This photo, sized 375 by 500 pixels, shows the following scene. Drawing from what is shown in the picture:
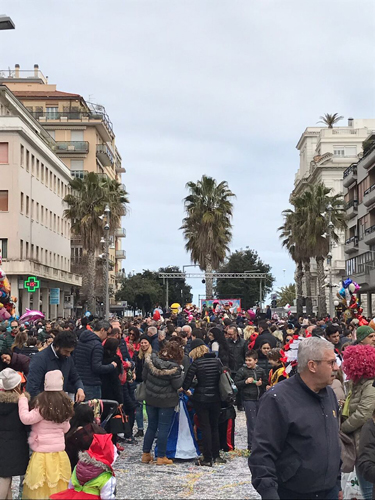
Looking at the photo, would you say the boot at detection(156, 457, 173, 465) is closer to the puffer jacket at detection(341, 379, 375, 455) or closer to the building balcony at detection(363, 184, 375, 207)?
the puffer jacket at detection(341, 379, 375, 455)

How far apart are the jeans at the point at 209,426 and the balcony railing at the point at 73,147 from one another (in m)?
70.1

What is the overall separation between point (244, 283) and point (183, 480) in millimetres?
99161

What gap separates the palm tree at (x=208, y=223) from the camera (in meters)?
55.3

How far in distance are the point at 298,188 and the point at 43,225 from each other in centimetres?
5864

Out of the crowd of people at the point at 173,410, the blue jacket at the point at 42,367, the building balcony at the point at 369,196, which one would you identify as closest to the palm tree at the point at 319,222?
the building balcony at the point at 369,196

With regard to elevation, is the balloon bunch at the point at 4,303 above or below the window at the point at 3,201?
below

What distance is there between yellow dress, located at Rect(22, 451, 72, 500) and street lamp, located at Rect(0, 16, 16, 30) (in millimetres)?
7403

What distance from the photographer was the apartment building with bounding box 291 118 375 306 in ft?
295

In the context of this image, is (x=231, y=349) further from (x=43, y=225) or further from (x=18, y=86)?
(x=18, y=86)

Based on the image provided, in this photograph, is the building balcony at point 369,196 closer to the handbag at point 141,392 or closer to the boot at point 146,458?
the handbag at point 141,392

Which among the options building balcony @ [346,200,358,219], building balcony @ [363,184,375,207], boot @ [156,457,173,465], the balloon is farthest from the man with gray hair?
building balcony @ [346,200,358,219]

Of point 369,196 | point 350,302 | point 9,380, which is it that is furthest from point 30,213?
point 9,380

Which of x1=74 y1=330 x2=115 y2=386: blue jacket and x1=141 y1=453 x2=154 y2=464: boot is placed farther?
x1=141 y1=453 x2=154 y2=464: boot

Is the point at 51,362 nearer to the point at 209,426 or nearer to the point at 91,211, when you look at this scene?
the point at 209,426
